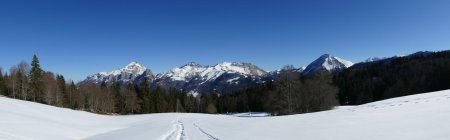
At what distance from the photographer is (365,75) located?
167375 millimetres

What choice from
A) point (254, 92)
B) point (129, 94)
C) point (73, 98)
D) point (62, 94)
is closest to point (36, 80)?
point (62, 94)

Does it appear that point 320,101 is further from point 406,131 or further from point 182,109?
point 182,109

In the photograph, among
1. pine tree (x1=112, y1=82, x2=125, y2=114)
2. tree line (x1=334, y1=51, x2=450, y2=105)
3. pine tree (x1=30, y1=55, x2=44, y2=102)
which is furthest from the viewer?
pine tree (x1=112, y1=82, x2=125, y2=114)

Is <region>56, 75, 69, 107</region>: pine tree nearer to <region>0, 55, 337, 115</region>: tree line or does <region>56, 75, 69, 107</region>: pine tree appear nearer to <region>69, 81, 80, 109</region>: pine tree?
<region>0, 55, 337, 115</region>: tree line

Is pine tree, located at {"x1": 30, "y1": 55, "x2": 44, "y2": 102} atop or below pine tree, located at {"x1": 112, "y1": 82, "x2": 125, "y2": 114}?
atop

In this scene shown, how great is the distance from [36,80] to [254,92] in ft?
280

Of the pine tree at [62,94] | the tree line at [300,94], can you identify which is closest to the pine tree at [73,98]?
the pine tree at [62,94]

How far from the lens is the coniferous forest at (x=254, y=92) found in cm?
7312

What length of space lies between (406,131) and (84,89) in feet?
418

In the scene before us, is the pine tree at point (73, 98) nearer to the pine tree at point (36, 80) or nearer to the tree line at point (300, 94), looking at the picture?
the pine tree at point (36, 80)

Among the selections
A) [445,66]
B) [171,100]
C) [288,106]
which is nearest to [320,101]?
[288,106]

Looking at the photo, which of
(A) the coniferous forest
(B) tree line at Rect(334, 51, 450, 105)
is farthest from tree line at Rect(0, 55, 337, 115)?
(B) tree line at Rect(334, 51, 450, 105)

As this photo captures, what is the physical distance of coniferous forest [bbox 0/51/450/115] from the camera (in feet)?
240

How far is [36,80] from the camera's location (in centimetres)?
10612
